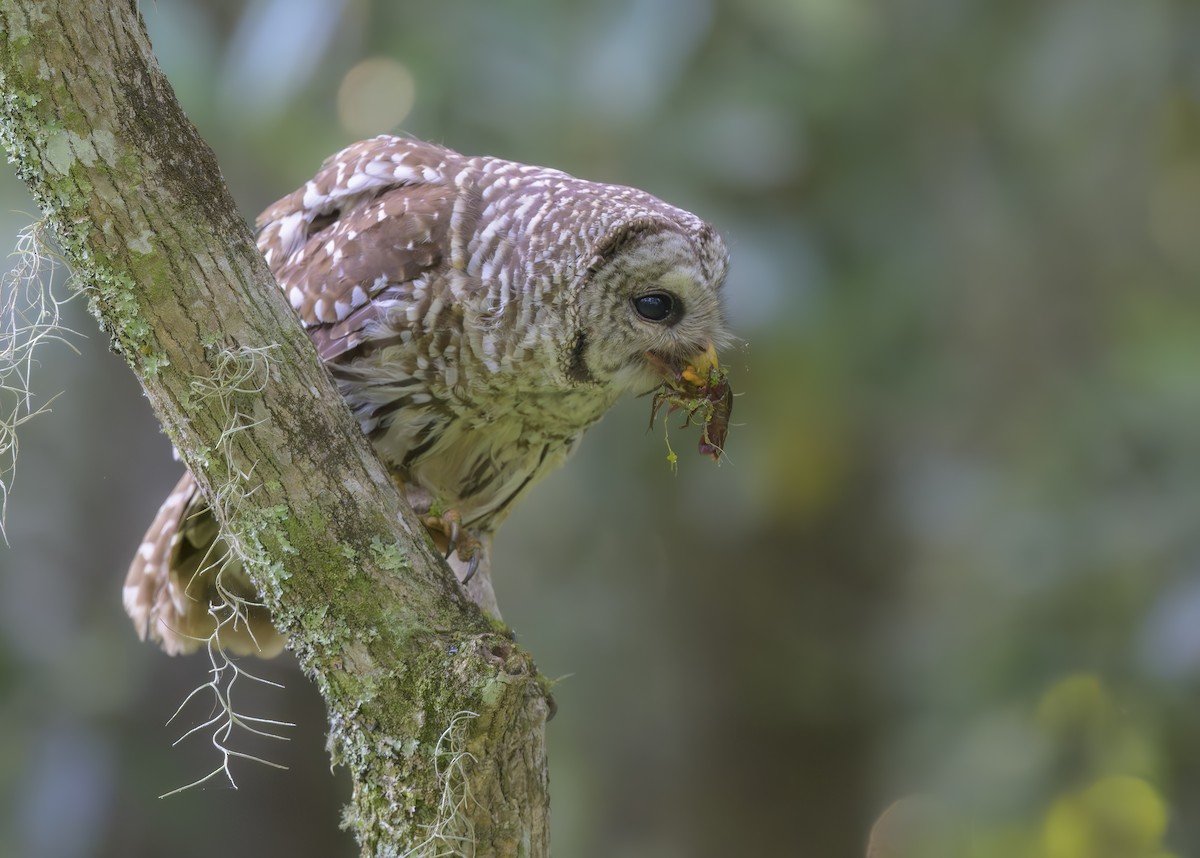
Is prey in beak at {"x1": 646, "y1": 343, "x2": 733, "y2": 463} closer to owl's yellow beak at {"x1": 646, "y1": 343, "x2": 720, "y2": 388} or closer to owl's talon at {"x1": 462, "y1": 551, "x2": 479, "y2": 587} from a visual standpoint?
owl's yellow beak at {"x1": 646, "y1": 343, "x2": 720, "y2": 388}

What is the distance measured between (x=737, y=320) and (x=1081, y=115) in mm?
3427

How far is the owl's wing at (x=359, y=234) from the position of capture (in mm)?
2900

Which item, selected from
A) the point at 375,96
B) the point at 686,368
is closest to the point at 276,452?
the point at 686,368

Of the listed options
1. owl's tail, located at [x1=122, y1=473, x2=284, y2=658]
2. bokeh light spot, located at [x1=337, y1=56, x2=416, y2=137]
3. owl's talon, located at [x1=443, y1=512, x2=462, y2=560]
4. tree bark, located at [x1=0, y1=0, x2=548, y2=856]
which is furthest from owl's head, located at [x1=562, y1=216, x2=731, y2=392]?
bokeh light spot, located at [x1=337, y1=56, x2=416, y2=137]

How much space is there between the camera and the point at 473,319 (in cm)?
285

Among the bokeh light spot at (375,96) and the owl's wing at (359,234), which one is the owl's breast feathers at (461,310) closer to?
the owl's wing at (359,234)

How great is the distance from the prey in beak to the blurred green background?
A: 1.42 meters

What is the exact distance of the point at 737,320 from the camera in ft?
10.6

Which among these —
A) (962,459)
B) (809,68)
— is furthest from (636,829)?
(809,68)

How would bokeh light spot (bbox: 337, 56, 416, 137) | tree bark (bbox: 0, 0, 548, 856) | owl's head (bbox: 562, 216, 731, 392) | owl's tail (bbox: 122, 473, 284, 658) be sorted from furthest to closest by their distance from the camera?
1. bokeh light spot (bbox: 337, 56, 416, 137)
2. owl's tail (bbox: 122, 473, 284, 658)
3. owl's head (bbox: 562, 216, 731, 392)
4. tree bark (bbox: 0, 0, 548, 856)

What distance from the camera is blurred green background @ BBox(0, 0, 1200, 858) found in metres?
4.57

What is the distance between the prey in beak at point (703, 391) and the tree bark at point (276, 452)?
0.80 meters

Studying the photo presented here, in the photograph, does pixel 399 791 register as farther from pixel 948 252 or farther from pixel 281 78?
pixel 948 252

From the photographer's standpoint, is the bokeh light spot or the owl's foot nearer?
the owl's foot
